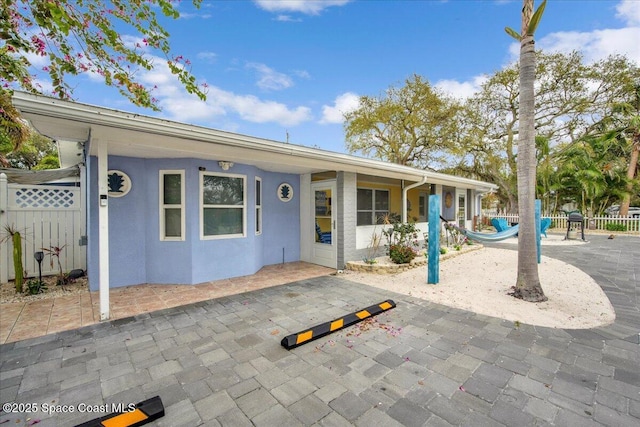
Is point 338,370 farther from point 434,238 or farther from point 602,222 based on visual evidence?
point 602,222

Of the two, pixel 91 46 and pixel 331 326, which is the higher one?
pixel 91 46

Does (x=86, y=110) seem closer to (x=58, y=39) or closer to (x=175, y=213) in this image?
(x=58, y=39)

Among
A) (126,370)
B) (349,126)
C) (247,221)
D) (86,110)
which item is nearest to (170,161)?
(247,221)

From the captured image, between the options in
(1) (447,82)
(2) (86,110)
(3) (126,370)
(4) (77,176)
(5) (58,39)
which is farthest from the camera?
(1) (447,82)

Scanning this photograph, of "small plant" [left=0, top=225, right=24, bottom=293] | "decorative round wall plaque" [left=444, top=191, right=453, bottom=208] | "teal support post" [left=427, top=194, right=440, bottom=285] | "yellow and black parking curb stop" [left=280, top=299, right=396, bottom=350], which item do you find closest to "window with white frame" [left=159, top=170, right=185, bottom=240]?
"small plant" [left=0, top=225, right=24, bottom=293]

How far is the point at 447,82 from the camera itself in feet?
57.7

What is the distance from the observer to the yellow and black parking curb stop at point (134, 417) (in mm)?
1834

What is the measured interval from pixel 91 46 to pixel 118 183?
2253 mm

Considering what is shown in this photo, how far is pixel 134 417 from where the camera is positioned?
1.88m

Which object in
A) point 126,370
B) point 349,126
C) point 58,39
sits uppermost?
point 349,126

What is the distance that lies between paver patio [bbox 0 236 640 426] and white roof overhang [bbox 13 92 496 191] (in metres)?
2.41

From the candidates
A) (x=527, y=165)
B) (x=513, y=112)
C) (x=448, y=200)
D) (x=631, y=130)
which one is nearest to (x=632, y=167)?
(x=631, y=130)

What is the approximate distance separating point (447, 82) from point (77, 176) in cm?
1936

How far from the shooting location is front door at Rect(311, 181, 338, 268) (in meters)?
6.57
